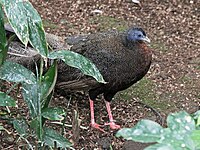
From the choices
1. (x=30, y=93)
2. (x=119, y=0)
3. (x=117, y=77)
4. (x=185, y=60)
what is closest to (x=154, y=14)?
(x=119, y=0)

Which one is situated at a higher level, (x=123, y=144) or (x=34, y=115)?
(x=34, y=115)

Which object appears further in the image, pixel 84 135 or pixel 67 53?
pixel 84 135

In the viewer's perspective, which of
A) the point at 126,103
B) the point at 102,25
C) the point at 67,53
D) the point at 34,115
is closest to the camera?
the point at 67,53

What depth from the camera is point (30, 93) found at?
259 cm

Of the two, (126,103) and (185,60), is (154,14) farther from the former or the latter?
(126,103)

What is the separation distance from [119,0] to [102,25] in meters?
0.73

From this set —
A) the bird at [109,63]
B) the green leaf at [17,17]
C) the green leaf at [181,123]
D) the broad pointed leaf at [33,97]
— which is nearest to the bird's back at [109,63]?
the bird at [109,63]

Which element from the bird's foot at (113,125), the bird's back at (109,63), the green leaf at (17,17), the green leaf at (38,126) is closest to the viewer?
the green leaf at (17,17)

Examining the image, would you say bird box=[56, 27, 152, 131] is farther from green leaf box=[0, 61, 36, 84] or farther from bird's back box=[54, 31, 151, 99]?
green leaf box=[0, 61, 36, 84]

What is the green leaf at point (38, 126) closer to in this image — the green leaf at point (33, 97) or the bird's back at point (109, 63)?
the green leaf at point (33, 97)

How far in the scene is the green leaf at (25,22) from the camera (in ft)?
6.47

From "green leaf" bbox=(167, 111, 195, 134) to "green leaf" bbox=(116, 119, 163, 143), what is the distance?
0.10 ft

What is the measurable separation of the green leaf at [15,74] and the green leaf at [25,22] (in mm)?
324

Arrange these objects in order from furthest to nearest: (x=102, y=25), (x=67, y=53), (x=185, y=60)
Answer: (x=102, y=25) → (x=185, y=60) → (x=67, y=53)
